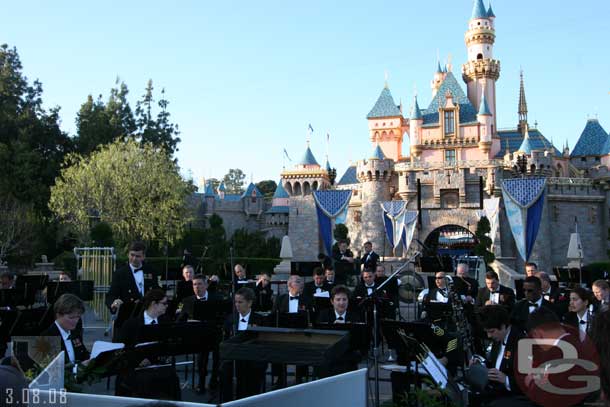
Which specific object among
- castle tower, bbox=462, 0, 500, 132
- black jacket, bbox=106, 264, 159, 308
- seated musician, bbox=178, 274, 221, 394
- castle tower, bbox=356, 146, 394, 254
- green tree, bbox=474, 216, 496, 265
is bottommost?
seated musician, bbox=178, 274, 221, 394

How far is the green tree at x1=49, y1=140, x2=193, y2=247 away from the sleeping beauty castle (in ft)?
28.6

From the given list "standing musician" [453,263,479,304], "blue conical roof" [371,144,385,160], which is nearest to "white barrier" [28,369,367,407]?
"standing musician" [453,263,479,304]

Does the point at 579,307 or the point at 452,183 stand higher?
the point at 452,183

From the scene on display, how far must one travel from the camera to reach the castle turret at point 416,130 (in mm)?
48250

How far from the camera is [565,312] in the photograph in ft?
28.8

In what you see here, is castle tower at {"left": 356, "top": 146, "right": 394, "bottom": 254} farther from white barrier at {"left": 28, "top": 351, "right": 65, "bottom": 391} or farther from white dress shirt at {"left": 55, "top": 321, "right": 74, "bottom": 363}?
white barrier at {"left": 28, "top": 351, "right": 65, "bottom": 391}

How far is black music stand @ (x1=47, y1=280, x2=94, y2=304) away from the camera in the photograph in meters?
11.8

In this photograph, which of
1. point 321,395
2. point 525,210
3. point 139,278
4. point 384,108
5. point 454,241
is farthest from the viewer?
point 384,108

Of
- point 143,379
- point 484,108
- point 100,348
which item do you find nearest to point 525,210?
point 143,379

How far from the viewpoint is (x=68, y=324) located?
6035mm

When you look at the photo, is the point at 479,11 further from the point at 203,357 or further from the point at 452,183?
the point at 203,357

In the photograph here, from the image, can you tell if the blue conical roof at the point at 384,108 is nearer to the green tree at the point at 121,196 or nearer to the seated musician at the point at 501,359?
the green tree at the point at 121,196

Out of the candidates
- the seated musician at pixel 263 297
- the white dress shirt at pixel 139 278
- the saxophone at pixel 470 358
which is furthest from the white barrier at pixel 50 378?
the seated musician at pixel 263 297

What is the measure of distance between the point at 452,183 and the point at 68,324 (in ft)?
122
